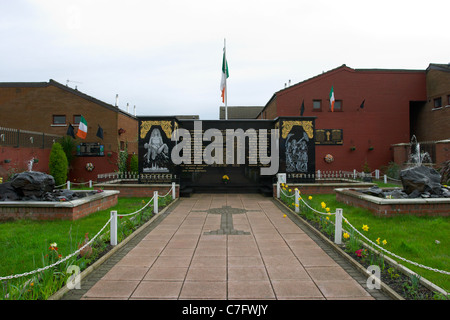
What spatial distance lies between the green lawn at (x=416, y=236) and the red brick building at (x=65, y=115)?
→ 17582 millimetres

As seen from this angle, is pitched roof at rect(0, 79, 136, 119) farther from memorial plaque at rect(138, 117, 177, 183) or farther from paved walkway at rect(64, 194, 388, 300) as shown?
paved walkway at rect(64, 194, 388, 300)

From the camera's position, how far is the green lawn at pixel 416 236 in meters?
5.39

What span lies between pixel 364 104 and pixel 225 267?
23.1 meters

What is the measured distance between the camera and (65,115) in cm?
2300

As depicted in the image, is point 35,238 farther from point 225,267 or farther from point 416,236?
point 416,236

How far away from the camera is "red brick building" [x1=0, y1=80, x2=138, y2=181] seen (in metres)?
22.6

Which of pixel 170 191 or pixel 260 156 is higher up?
pixel 260 156

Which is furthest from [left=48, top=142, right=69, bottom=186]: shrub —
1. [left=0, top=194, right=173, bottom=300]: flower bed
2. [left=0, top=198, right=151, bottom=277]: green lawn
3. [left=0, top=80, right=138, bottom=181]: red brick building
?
[left=0, top=194, right=173, bottom=300]: flower bed

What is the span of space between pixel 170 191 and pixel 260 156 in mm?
4982

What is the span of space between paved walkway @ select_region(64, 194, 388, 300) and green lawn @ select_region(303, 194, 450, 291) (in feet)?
3.76

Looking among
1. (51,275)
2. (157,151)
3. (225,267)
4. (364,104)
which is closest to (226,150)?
(157,151)

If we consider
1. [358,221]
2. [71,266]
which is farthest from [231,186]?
[71,266]
